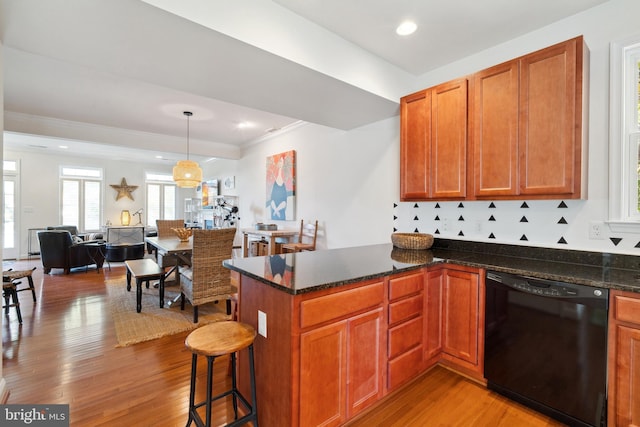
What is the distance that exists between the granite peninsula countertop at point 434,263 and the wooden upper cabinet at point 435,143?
591 millimetres

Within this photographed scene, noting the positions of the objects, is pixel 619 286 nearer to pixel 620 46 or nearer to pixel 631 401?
pixel 631 401

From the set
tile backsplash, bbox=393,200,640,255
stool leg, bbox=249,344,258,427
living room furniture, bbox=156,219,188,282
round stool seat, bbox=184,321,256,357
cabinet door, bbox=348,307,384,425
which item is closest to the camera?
round stool seat, bbox=184,321,256,357

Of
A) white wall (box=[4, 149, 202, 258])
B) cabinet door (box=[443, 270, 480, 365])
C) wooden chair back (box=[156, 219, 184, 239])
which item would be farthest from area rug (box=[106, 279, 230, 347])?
white wall (box=[4, 149, 202, 258])

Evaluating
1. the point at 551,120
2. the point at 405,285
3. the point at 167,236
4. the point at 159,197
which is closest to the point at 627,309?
the point at 405,285

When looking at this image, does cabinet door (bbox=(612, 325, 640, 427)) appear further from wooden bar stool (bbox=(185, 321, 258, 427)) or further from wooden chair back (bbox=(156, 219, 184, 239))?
wooden chair back (bbox=(156, 219, 184, 239))

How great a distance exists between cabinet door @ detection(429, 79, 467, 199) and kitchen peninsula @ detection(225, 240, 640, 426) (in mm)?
617

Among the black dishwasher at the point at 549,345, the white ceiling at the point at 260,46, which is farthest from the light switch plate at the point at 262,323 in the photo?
the white ceiling at the point at 260,46

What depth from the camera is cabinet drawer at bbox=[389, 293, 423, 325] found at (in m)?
1.85

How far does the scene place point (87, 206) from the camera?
26.9ft

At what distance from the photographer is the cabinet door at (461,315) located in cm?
207

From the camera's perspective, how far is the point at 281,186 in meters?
5.41

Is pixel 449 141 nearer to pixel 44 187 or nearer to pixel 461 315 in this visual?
pixel 461 315

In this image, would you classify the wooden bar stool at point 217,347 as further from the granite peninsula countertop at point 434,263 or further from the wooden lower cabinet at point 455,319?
the wooden lower cabinet at point 455,319

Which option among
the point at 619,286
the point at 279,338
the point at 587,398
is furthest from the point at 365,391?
the point at 619,286
